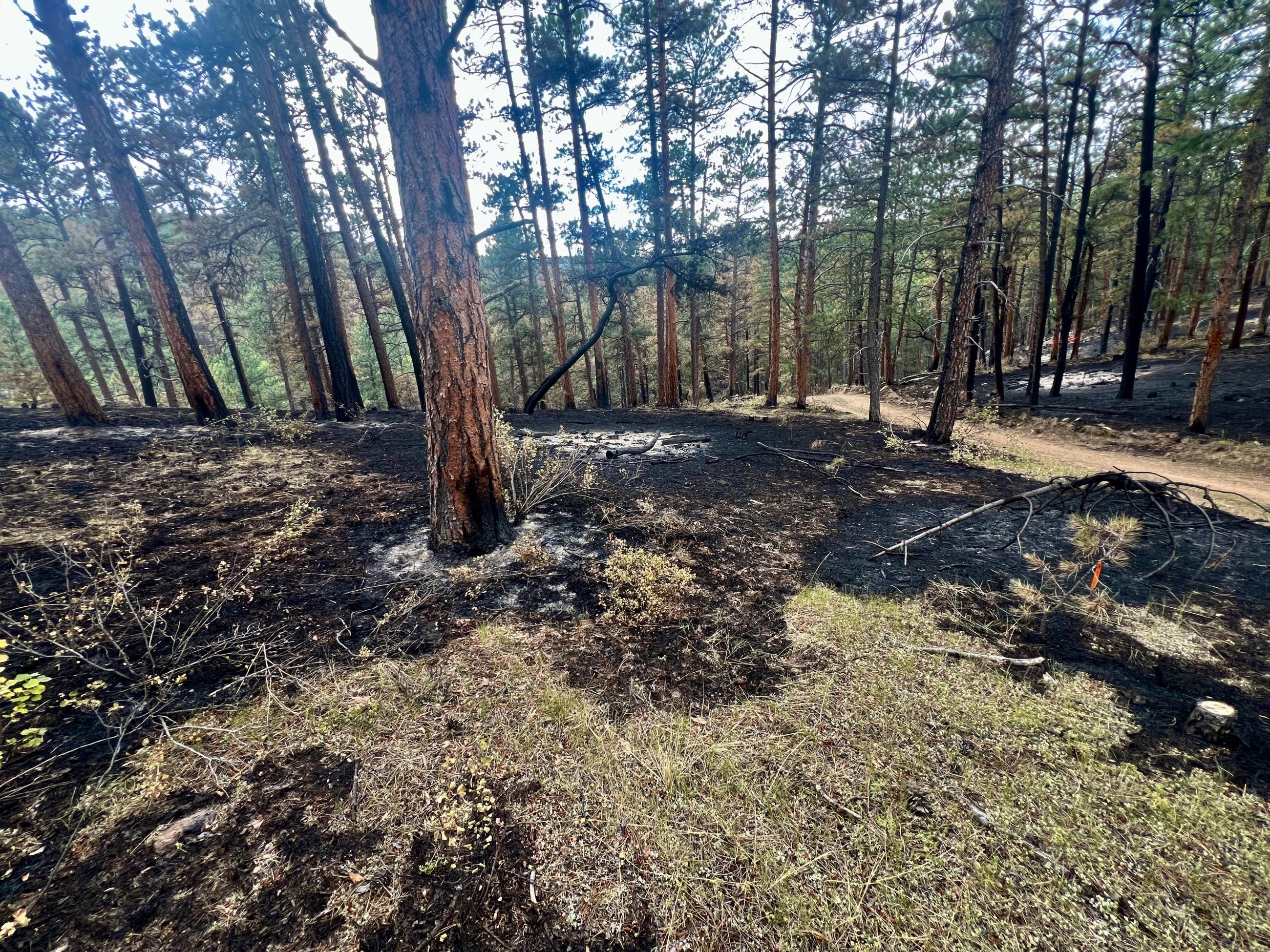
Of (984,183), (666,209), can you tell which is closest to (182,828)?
(984,183)

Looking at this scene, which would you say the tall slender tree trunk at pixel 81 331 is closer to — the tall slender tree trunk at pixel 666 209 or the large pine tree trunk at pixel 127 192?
the large pine tree trunk at pixel 127 192

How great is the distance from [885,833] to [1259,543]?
636 centimetres

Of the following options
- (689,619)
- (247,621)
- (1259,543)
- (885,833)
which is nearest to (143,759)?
(247,621)

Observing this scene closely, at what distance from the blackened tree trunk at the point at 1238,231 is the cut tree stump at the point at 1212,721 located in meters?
12.0

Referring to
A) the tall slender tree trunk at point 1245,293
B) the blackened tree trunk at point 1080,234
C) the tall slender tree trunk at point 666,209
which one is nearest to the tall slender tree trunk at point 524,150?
the tall slender tree trunk at point 666,209

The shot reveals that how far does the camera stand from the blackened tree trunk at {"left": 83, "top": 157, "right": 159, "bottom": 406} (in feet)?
45.0

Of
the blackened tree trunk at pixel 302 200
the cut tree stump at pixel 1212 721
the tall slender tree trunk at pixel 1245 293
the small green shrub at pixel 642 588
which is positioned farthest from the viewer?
the tall slender tree trunk at pixel 1245 293

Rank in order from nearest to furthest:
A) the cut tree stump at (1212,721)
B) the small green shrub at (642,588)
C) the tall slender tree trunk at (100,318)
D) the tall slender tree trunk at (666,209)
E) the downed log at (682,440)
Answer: the cut tree stump at (1212,721) → the small green shrub at (642,588) → the downed log at (682,440) → the tall slender tree trunk at (666,209) → the tall slender tree trunk at (100,318)

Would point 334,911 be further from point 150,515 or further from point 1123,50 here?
point 1123,50

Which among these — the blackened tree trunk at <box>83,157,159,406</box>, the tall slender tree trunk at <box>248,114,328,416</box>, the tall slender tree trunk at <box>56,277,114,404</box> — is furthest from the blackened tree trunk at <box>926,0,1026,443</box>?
the tall slender tree trunk at <box>56,277,114,404</box>

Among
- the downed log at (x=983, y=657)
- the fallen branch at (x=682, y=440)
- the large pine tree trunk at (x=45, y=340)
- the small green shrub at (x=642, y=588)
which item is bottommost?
the downed log at (x=983, y=657)

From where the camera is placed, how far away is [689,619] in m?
3.66

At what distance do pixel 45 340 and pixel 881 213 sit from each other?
19.0 metres

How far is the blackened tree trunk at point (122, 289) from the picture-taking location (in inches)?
539
